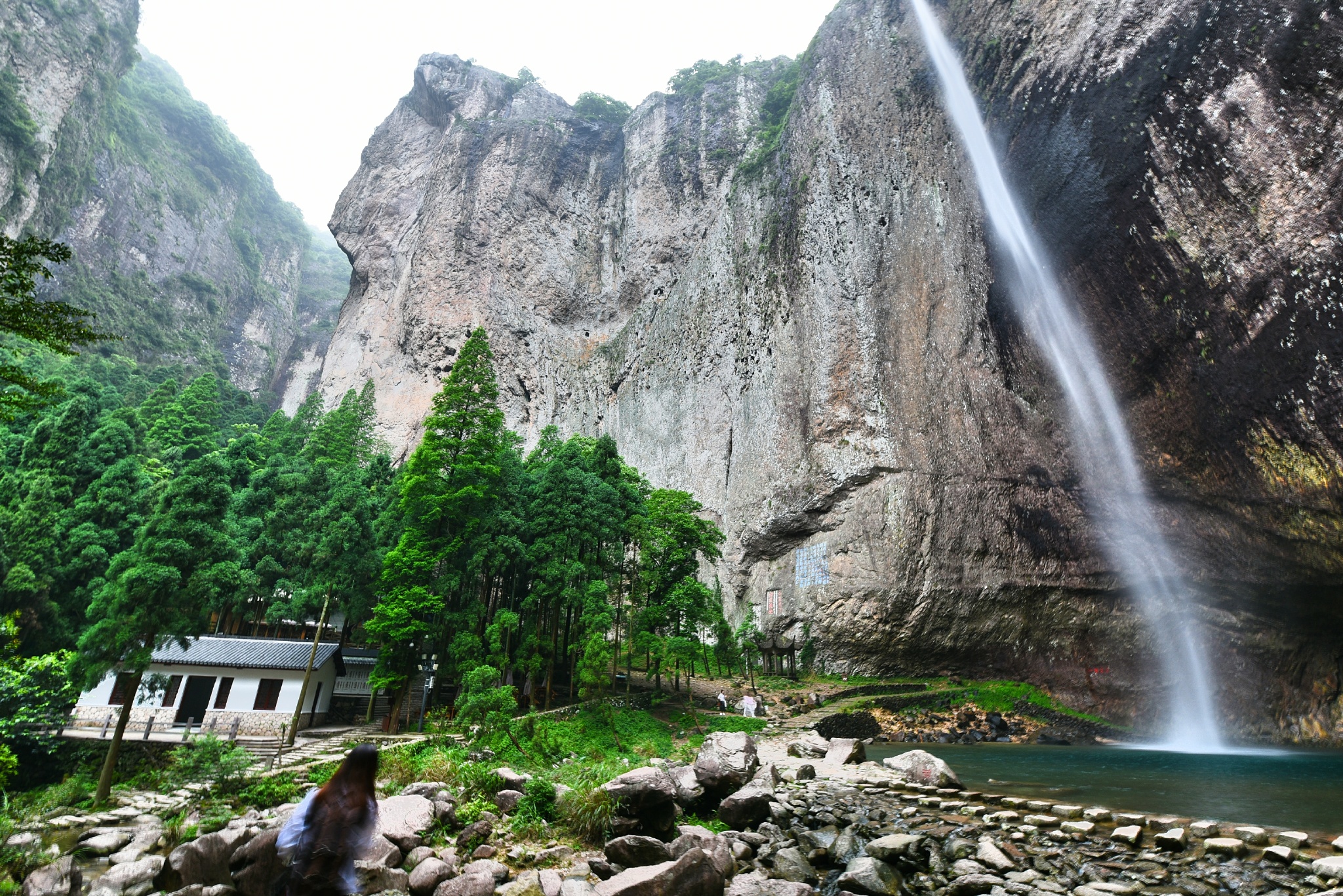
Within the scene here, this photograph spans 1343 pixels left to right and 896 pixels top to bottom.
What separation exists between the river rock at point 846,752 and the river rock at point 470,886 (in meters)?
10.7

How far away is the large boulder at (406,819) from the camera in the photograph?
7.96m

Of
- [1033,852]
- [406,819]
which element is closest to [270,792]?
[406,819]

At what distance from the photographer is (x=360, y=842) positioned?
4414mm

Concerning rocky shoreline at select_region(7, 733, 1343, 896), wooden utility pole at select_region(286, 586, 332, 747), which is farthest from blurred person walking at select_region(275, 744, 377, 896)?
wooden utility pole at select_region(286, 586, 332, 747)

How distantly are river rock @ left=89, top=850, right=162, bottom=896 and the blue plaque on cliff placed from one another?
84.2 feet

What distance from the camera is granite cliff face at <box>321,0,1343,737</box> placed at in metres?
19.5

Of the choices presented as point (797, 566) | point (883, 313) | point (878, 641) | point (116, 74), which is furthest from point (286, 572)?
point (116, 74)

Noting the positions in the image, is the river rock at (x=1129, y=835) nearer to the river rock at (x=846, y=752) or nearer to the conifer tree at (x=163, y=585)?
the river rock at (x=846, y=752)

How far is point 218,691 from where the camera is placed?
66.3 feet

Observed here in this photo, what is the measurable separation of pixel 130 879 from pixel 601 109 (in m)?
62.0

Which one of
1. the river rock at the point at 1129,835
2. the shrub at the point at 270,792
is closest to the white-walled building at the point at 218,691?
the shrub at the point at 270,792

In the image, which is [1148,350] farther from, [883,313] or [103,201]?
[103,201]

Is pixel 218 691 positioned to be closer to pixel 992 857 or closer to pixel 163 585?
pixel 163 585

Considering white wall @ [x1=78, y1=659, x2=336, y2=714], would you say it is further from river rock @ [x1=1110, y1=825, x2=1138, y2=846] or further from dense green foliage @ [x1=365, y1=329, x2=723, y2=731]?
river rock @ [x1=1110, y1=825, x2=1138, y2=846]
